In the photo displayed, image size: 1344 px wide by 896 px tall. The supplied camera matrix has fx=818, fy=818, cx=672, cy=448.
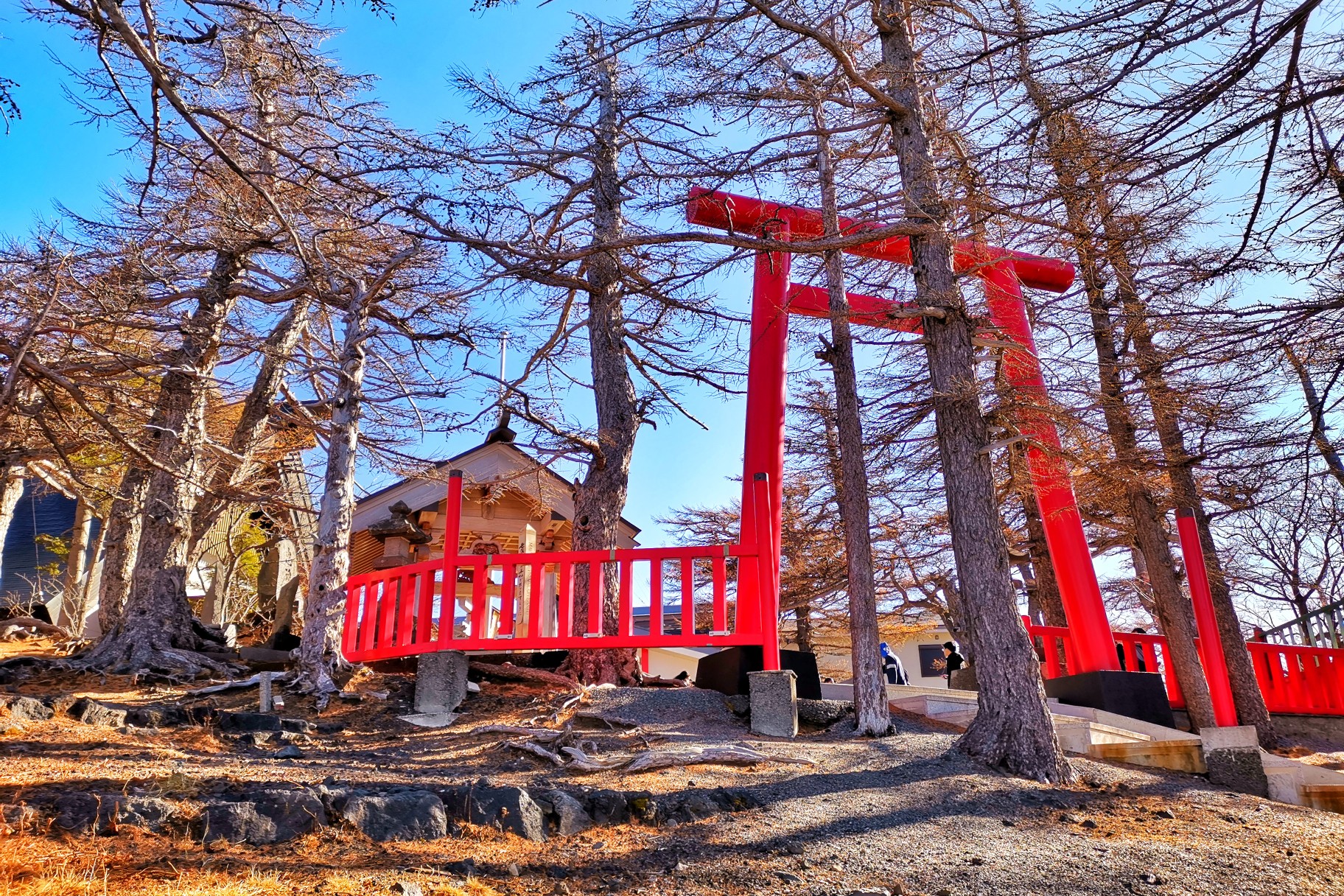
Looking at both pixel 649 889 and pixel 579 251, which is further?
pixel 579 251

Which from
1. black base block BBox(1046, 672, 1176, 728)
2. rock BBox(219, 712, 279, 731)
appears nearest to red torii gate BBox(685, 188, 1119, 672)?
black base block BBox(1046, 672, 1176, 728)

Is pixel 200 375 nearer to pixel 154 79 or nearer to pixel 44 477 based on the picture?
pixel 154 79

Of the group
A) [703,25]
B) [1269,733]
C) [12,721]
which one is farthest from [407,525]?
[1269,733]

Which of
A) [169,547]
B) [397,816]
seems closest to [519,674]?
[169,547]

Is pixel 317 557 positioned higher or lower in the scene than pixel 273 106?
lower

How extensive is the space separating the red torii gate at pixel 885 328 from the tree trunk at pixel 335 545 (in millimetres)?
4130

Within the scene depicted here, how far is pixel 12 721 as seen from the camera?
5.67 metres

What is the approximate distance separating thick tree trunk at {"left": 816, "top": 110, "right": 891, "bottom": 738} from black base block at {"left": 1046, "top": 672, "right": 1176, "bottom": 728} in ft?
10.7

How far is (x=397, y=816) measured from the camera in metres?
4.38

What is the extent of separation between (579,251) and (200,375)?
3847mm

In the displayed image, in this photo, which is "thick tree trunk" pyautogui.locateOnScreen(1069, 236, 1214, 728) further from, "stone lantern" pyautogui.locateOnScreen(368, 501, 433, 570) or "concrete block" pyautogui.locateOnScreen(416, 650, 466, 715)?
"stone lantern" pyautogui.locateOnScreen(368, 501, 433, 570)

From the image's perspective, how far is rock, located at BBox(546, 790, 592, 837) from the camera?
15.5 feet

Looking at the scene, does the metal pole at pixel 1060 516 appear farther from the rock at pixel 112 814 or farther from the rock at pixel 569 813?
the rock at pixel 112 814

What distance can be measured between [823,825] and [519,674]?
199 inches
